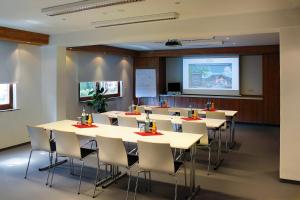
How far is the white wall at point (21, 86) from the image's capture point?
5.91 metres

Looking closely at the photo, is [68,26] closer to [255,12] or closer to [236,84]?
[255,12]

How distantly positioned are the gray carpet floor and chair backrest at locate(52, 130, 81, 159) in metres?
0.52

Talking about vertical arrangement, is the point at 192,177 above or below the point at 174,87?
below

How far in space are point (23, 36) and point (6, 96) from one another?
143 cm

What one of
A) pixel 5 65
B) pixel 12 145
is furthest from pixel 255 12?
pixel 12 145

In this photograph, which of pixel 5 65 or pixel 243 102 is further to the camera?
pixel 243 102

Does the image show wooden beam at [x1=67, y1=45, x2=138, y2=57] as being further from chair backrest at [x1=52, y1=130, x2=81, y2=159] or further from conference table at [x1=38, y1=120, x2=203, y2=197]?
chair backrest at [x1=52, y1=130, x2=81, y2=159]

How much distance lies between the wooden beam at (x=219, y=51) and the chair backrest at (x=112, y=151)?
6.83m

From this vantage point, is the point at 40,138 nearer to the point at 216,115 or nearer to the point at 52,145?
the point at 52,145

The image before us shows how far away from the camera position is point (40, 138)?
13.8 feet

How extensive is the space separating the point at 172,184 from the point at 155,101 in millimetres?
6565

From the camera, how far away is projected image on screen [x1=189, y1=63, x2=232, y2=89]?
9.83 meters

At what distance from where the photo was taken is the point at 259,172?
4602 mm

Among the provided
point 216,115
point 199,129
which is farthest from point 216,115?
point 199,129
